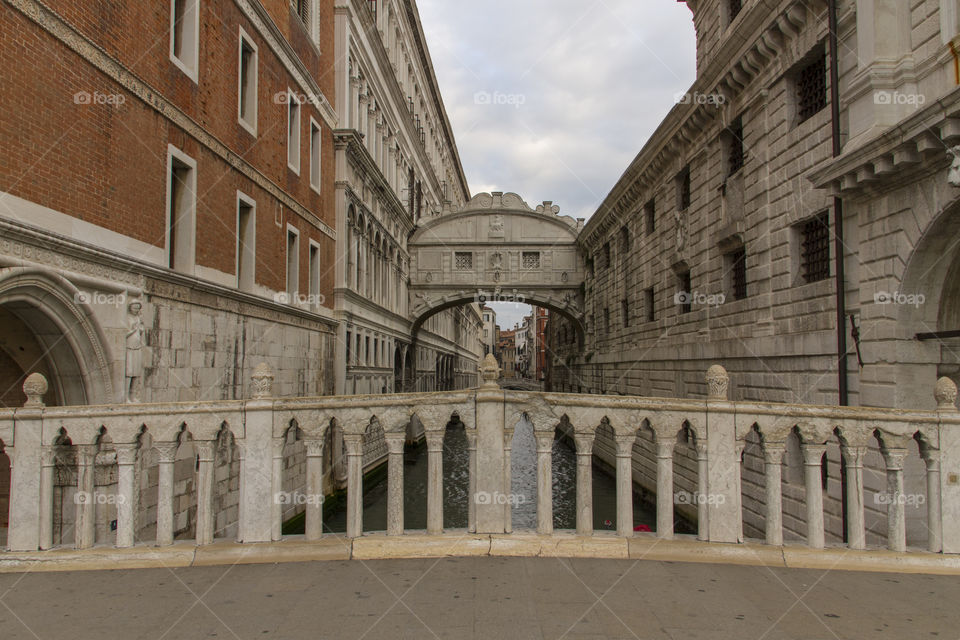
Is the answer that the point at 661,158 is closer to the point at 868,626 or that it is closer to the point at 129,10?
the point at 129,10

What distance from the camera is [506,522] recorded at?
18.5ft

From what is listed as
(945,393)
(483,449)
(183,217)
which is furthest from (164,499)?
(183,217)

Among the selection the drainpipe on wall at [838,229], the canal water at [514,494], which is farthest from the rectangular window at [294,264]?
the drainpipe on wall at [838,229]

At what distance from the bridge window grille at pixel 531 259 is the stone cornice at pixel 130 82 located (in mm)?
21783

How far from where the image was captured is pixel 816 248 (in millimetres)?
11422

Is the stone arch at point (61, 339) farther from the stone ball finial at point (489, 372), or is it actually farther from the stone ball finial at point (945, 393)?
the stone ball finial at point (945, 393)

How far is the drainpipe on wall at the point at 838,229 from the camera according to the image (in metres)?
9.94

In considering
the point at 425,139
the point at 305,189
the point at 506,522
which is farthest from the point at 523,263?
the point at 506,522

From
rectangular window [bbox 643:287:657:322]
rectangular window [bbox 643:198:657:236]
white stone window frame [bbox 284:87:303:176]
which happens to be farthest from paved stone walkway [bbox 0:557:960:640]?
rectangular window [bbox 643:198:657:236]

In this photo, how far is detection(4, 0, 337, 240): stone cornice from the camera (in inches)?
297

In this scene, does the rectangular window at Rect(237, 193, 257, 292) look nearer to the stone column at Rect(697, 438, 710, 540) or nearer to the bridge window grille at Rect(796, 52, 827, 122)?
the stone column at Rect(697, 438, 710, 540)

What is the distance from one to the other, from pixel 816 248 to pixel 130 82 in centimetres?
1147

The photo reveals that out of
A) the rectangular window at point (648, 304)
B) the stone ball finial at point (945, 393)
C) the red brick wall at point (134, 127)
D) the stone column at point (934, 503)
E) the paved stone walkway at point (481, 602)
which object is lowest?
the paved stone walkway at point (481, 602)

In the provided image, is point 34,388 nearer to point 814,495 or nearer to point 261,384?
point 261,384
